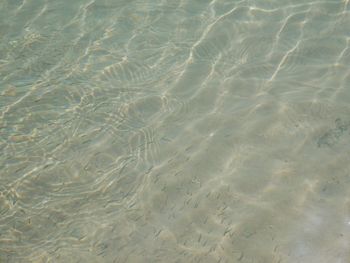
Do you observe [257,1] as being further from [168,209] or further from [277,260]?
[277,260]

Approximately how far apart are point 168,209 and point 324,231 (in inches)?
50.0

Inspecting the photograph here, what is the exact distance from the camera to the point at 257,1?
5.88 metres

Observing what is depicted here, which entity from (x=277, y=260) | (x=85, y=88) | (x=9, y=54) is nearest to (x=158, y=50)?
(x=85, y=88)

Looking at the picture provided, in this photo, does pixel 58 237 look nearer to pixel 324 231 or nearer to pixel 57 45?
pixel 324 231

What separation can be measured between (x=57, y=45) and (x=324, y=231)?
4054mm

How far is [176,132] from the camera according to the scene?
4.41 meters

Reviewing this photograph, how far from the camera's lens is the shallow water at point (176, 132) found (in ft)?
11.6

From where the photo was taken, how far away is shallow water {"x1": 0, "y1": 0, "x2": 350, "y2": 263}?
3.54 metres

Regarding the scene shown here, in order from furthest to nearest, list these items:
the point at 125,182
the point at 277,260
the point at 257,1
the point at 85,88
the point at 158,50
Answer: the point at 257,1 < the point at 158,50 < the point at 85,88 < the point at 125,182 < the point at 277,260

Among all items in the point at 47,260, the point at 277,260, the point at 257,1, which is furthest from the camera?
the point at 257,1

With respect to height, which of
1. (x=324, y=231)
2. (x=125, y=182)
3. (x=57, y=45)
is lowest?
(x=324, y=231)

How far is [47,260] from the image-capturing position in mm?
3488

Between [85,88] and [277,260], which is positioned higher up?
[85,88]

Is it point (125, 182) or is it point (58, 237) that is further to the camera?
point (125, 182)
